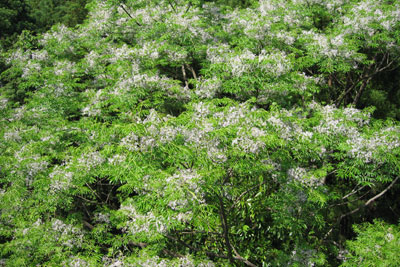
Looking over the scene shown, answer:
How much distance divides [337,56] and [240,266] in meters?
7.33

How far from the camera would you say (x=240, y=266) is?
7145 millimetres

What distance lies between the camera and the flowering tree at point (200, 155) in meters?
4.62

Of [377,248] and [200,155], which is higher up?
[200,155]

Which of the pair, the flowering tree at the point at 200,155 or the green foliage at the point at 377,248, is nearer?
the flowering tree at the point at 200,155

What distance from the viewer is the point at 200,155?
4.58 meters

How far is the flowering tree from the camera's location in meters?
4.62

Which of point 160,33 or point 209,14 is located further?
point 209,14

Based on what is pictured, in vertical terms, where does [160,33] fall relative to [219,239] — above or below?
above

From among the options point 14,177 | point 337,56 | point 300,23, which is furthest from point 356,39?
point 14,177

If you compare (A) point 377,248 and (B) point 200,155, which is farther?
(A) point 377,248

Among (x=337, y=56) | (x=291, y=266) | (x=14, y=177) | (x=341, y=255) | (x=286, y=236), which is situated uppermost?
(x=337, y=56)

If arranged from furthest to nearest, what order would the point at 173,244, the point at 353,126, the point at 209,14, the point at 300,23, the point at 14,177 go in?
1. the point at 209,14
2. the point at 300,23
3. the point at 173,244
4. the point at 14,177
5. the point at 353,126

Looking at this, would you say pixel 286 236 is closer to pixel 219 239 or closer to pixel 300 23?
pixel 219 239

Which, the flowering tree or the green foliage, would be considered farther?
the green foliage
